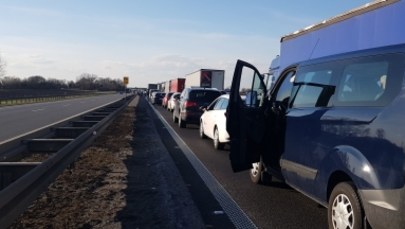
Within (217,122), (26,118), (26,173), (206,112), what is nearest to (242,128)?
(26,173)

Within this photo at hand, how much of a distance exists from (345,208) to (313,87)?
1806 mm

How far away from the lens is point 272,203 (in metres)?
7.41

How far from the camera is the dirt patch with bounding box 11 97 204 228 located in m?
6.17

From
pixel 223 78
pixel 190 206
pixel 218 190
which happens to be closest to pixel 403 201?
pixel 190 206

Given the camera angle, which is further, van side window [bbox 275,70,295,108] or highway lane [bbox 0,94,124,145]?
highway lane [bbox 0,94,124,145]

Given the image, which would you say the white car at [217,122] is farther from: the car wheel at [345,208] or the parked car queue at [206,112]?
the car wheel at [345,208]

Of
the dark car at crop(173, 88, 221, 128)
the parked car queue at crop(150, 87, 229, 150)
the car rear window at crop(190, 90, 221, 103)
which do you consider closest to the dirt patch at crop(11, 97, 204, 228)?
the parked car queue at crop(150, 87, 229, 150)

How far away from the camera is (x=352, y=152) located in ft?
16.6

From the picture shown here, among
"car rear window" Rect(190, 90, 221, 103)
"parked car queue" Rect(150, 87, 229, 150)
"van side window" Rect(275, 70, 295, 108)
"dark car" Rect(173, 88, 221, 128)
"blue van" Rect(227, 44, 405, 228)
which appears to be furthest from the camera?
"car rear window" Rect(190, 90, 221, 103)

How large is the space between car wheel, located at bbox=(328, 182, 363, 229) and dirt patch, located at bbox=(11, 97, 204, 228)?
5.26 ft

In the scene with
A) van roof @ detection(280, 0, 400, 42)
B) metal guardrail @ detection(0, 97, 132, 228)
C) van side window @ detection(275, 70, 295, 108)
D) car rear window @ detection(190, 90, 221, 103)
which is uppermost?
van roof @ detection(280, 0, 400, 42)

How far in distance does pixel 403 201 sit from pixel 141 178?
5.70 metres

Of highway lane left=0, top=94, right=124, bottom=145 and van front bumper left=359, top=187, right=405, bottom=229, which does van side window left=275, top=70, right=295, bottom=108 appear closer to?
van front bumper left=359, top=187, right=405, bottom=229

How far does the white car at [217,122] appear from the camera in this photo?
538 inches
